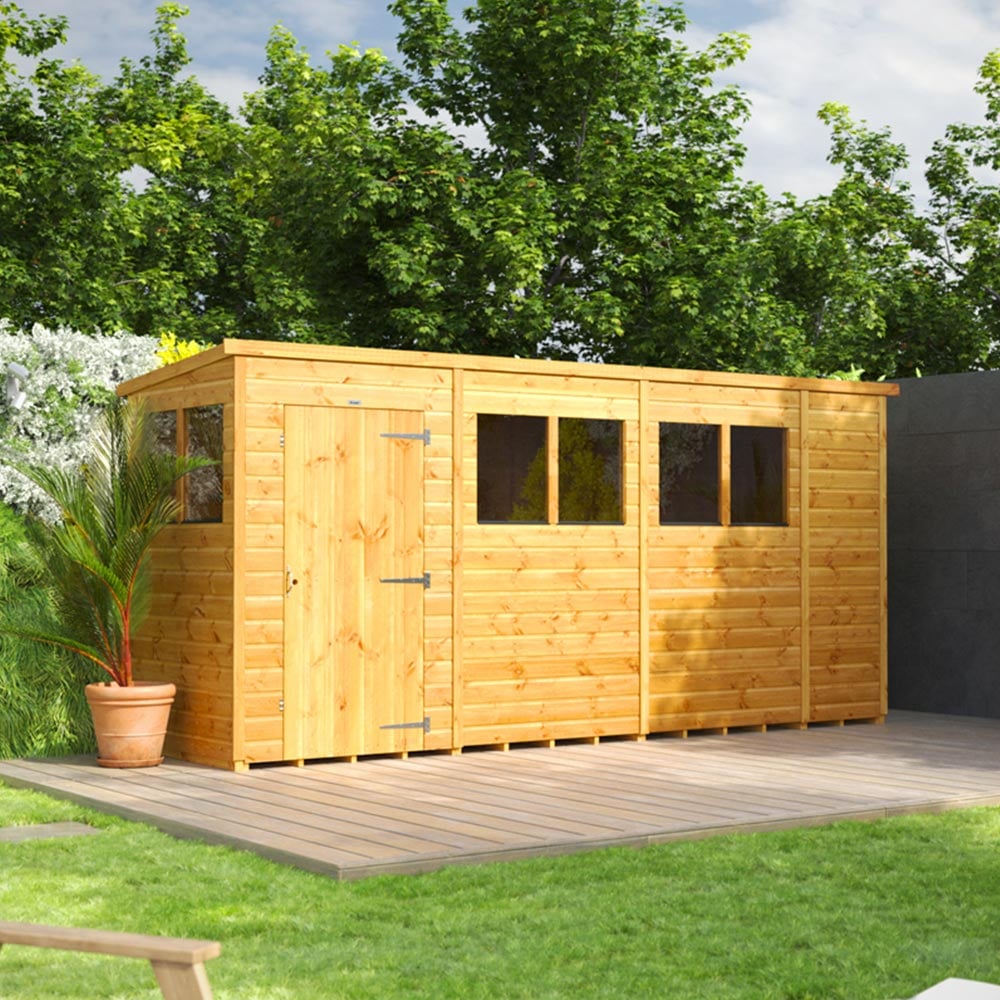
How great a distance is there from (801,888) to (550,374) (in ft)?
16.2

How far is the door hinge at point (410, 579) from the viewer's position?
385 inches

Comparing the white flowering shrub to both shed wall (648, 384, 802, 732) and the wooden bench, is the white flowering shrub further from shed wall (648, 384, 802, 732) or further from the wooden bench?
the wooden bench

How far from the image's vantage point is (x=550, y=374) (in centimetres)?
1031

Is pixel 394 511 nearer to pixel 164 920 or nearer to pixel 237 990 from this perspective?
pixel 164 920

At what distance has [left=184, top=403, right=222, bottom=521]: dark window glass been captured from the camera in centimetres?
953

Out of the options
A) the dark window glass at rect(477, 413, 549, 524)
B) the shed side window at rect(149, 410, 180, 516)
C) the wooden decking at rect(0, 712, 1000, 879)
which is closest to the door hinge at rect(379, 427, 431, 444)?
the dark window glass at rect(477, 413, 549, 524)

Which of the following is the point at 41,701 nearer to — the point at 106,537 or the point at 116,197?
the point at 106,537

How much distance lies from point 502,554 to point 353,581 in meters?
1.04

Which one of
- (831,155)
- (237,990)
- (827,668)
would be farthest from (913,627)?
(831,155)

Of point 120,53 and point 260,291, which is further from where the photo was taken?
point 120,53

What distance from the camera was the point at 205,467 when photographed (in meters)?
9.71

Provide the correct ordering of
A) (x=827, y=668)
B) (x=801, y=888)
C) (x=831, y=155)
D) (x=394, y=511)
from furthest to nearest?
(x=831, y=155) → (x=827, y=668) → (x=394, y=511) → (x=801, y=888)

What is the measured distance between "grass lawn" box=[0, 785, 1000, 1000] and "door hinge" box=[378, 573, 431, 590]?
2948mm

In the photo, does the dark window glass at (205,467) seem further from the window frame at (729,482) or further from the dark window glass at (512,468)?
the window frame at (729,482)
